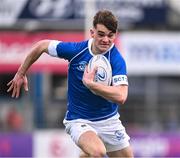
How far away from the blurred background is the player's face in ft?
32.8

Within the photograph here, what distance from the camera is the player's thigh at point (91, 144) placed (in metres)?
10.2

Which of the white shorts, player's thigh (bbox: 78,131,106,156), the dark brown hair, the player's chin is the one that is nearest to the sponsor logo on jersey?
the white shorts

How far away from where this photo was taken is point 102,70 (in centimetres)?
1042

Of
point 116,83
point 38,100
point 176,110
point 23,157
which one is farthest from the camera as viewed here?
point 176,110

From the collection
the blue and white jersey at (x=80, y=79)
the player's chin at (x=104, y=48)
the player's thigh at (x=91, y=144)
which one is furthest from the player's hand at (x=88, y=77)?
the player's thigh at (x=91, y=144)

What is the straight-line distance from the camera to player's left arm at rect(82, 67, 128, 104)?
9906mm

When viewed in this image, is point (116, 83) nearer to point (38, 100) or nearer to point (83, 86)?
point (83, 86)

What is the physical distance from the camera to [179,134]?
21578mm

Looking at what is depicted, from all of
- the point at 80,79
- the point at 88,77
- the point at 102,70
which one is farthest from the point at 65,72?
the point at 88,77

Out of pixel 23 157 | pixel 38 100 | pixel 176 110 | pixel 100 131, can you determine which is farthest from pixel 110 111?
pixel 176 110

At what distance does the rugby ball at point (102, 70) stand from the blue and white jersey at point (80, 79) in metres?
0.05

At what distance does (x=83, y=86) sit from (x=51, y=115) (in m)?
15.3

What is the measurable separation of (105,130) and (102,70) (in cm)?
76

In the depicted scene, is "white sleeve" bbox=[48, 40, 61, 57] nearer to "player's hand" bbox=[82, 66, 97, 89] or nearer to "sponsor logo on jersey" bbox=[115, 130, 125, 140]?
"player's hand" bbox=[82, 66, 97, 89]
